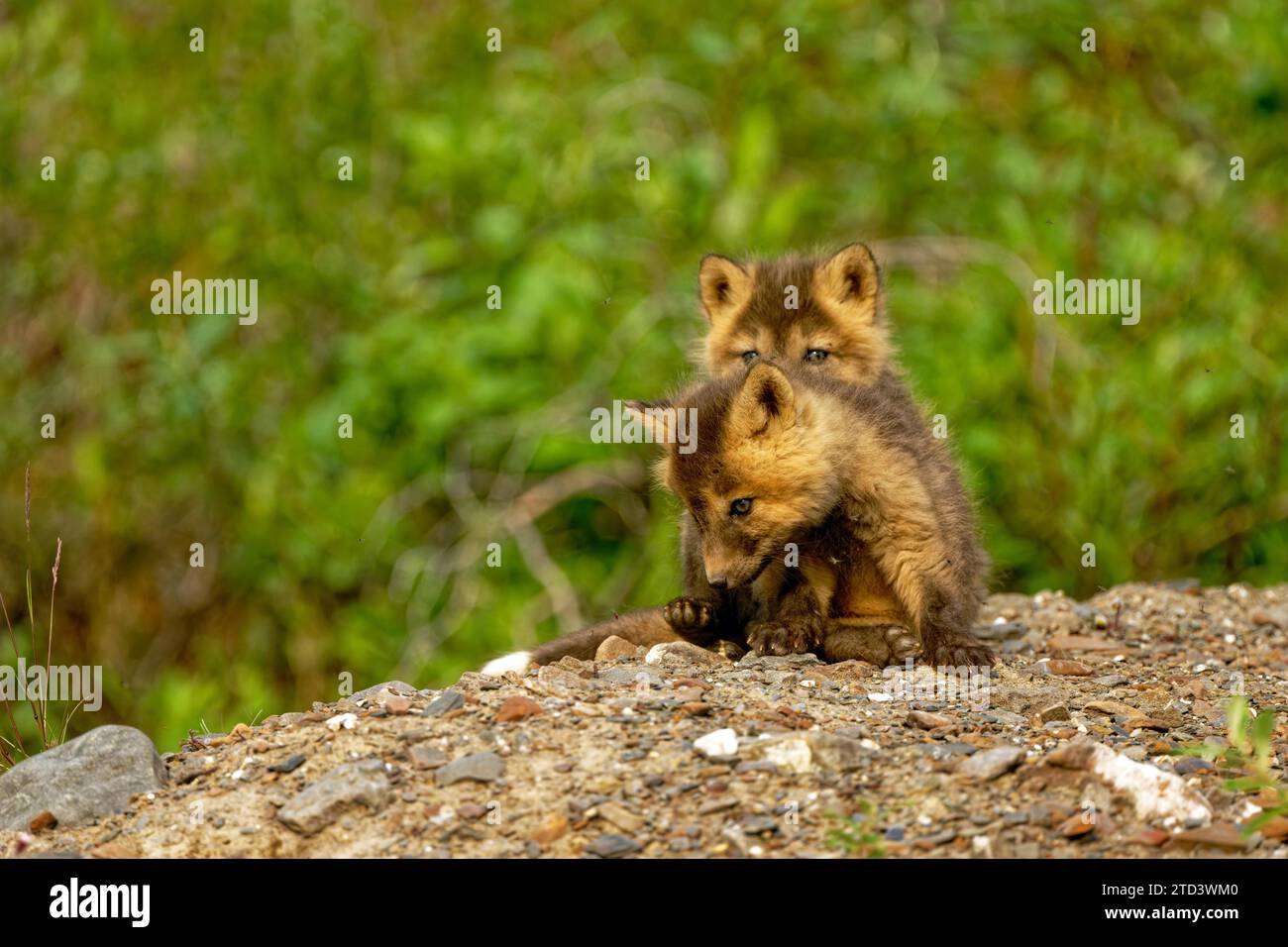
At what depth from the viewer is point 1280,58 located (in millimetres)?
10805

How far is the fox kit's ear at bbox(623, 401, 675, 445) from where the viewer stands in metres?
6.86

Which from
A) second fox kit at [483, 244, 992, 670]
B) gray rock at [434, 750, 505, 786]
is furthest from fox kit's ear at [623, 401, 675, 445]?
gray rock at [434, 750, 505, 786]

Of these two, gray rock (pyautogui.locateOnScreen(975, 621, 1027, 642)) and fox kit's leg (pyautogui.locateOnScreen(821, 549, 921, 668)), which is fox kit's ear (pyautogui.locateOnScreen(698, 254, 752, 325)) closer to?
gray rock (pyautogui.locateOnScreen(975, 621, 1027, 642))

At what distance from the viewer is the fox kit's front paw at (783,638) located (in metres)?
6.58

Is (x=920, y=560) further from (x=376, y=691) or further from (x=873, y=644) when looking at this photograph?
(x=376, y=691)

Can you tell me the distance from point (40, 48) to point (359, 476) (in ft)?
13.2

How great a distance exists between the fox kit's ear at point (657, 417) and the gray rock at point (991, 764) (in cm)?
233

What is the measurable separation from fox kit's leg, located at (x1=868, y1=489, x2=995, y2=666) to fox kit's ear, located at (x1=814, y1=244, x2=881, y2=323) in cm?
221

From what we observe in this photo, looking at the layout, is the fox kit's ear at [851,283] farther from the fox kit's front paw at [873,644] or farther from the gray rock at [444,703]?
the gray rock at [444,703]

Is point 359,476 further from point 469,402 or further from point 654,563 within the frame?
point 654,563

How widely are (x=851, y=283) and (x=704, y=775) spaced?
4396 millimetres

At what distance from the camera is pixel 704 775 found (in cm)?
489

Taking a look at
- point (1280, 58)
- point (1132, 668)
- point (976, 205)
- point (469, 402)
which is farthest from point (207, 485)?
point (1280, 58)

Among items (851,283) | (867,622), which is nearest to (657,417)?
(867,622)
